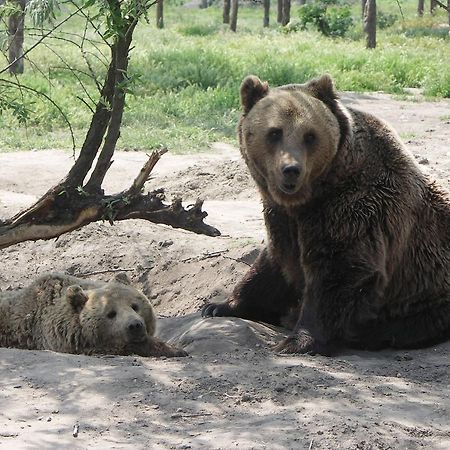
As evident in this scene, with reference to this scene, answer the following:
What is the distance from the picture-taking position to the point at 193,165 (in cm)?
1284

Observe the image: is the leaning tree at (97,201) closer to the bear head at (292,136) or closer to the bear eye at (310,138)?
the bear head at (292,136)

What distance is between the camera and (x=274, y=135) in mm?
6273

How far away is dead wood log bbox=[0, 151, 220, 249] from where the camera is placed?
7.81 m

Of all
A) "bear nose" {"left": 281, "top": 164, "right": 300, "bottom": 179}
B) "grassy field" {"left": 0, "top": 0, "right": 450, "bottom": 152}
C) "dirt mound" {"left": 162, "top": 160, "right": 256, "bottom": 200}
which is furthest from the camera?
"grassy field" {"left": 0, "top": 0, "right": 450, "bottom": 152}

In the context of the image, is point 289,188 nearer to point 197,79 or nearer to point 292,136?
point 292,136

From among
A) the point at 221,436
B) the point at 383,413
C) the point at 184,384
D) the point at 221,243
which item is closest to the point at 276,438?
the point at 221,436

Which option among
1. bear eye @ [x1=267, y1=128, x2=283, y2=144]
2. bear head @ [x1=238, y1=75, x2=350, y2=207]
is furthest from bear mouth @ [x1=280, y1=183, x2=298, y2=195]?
bear eye @ [x1=267, y1=128, x2=283, y2=144]

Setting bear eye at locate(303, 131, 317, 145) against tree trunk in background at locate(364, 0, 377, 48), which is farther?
tree trunk in background at locate(364, 0, 377, 48)

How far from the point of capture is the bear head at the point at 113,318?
6.48m

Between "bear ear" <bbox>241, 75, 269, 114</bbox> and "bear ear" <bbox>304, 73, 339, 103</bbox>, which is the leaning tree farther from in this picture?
"bear ear" <bbox>304, 73, 339, 103</bbox>

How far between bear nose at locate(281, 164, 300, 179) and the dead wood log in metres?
2.02

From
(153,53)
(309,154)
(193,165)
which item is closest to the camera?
(309,154)

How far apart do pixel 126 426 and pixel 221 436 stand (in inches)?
19.0

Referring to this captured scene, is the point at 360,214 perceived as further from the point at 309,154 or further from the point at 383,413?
the point at 383,413
